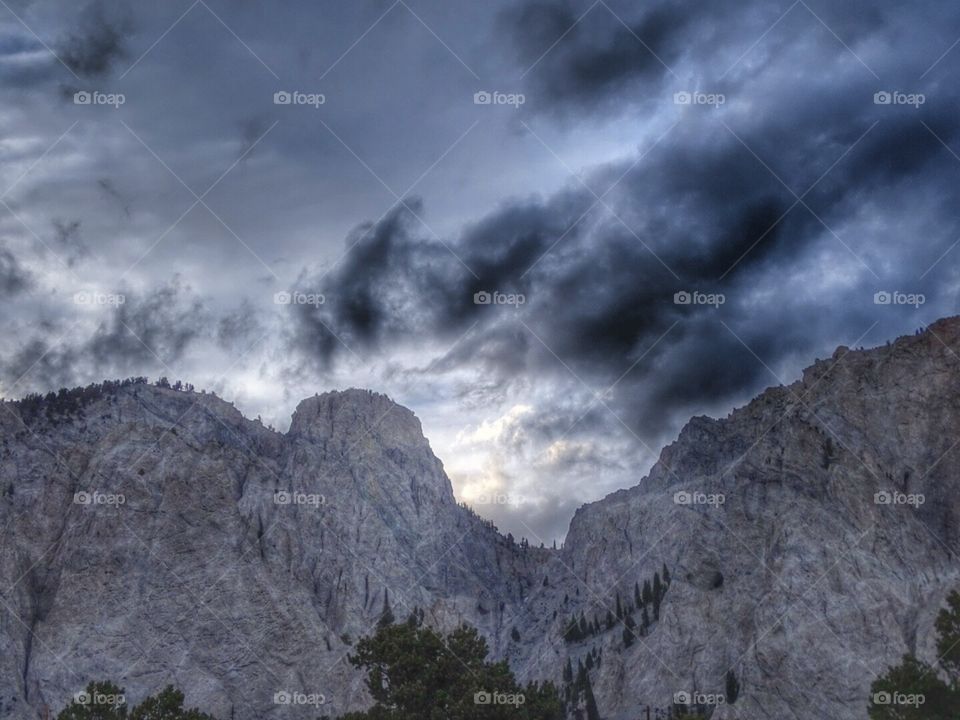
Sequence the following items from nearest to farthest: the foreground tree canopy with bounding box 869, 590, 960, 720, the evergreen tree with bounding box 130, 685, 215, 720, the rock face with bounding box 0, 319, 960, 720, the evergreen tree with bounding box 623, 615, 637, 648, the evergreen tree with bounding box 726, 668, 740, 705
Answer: the foreground tree canopy with bounding box 869, 590, 960, 720 → the evergreen tree with bounding box 130, 685, 215, 720 → the evergreen tree with bounding box 726, 668, 740, 705 → the rock face with bounding box 0, 319, 960, 720 → the evergreen tree with bounding box 623, 615, 637, 648

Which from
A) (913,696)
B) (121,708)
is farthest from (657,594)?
(121,708)

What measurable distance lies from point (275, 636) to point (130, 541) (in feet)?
115

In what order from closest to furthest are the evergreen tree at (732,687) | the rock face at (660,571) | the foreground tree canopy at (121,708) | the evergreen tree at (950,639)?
the foreground tree canopy at (121,708) < the evergreen tree at (950,639) < the evergreen tree at (732,687) < the rock face at (660,571)

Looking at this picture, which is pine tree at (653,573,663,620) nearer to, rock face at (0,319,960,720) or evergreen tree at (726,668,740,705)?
rock face at (0,319,960,720)

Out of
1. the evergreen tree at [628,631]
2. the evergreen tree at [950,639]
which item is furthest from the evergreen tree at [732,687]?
the evergreen tree at [950,639]

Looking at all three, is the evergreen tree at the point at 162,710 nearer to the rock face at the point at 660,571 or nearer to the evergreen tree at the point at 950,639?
the evergreen tree at the point at 950,639

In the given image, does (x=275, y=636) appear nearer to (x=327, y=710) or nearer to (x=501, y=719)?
(x=327, y=710)

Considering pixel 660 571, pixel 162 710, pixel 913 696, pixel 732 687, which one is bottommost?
pixel 732 687

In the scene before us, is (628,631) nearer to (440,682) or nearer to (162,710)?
(440,682)

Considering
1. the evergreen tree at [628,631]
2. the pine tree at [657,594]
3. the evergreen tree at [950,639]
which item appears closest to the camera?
the evergreen tree at [950,639]

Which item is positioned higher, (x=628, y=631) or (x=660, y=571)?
(x=660, y=571)

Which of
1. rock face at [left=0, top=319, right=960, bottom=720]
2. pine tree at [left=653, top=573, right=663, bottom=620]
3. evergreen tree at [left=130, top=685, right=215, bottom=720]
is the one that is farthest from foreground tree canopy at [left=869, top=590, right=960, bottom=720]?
pine tree at [left=653, top=573, right=663, bottom=620]

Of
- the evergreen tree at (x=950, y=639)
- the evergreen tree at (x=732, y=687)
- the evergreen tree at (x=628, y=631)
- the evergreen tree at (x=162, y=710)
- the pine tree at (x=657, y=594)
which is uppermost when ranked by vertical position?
the pine tree at (x=657, y=594)

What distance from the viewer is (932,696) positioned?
64.8 m
